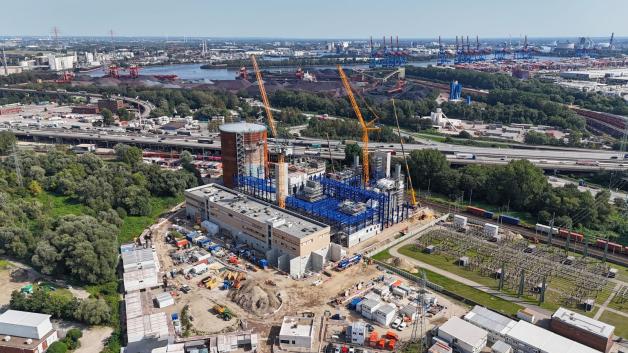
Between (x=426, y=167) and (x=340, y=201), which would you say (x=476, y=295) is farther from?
(x=426, y=167)

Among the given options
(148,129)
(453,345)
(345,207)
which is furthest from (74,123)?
(453,345)

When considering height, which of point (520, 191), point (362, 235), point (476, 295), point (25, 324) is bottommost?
point (476, 295)

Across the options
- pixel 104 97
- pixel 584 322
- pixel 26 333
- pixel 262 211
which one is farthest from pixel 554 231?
pixel 104 97

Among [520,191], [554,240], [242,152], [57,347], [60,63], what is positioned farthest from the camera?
[60,63]

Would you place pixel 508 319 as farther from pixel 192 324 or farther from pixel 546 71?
pixel 546 71

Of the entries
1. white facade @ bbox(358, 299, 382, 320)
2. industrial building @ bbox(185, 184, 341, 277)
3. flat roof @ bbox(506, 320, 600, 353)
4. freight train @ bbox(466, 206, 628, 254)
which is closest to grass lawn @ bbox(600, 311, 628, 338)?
flat roof @ bbox(506, 320, 600, 353)

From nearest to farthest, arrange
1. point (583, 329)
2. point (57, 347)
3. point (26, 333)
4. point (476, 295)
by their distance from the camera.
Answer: point (57, 347), point (26, 333), point (583, 329), point (476, 295)

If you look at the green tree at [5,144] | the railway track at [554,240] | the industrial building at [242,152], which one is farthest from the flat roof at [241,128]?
the green tree at [5,144]
